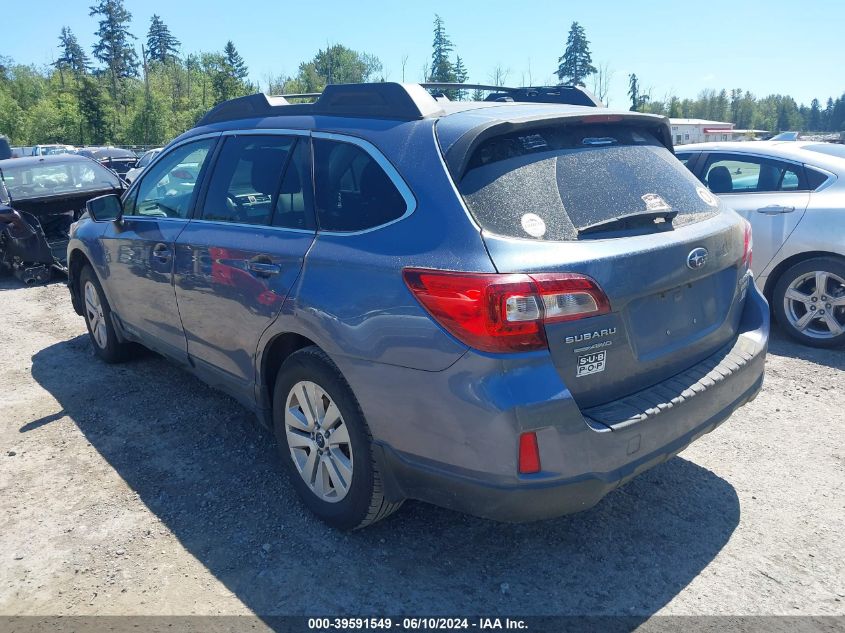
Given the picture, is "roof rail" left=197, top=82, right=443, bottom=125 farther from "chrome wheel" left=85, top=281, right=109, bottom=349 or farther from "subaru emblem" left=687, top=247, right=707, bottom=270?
"chrome wheel" left=85, top=281, right=109, bottom=349

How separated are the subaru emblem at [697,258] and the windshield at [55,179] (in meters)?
8.54

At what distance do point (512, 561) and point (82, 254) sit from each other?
14.2 feet

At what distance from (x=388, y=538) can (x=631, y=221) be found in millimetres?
1754

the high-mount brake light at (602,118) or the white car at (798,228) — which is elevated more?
the high-mount brake light at (602,118)

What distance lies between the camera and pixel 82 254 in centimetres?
554

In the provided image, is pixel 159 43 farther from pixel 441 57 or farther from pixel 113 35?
pixel 441 57

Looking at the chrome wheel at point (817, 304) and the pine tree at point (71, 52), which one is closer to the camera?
the chrome wheel at point (817, 304)

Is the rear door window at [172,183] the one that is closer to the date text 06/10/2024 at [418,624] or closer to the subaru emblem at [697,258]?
the date text 06/10/2024 at [418,624]

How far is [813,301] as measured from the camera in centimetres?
561

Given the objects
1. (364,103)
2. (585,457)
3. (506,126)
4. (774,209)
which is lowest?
(585,457)

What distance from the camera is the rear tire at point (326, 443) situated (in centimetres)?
286

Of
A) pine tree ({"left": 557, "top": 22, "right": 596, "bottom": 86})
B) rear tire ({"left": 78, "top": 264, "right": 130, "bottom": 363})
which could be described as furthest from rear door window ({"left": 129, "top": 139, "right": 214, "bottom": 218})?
pine tree ({"left": 557, "top": 22, "right": 596, "bottom": 86})

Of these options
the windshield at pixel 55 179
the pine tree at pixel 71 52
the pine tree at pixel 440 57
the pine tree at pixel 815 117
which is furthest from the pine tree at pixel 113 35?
the pine tree at pixel 815 117

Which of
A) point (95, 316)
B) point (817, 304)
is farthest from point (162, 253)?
point (817, 304)
